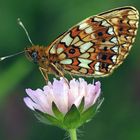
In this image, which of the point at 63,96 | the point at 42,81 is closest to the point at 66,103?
the point at 63,96

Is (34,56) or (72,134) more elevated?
(34,56)

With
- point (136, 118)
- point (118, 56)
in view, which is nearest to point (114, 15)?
point (118, 56)

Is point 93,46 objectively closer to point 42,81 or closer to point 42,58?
point 42,58

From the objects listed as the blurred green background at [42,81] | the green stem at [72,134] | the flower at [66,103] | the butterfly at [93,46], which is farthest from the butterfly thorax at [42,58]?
the blurred green background at [42,81]

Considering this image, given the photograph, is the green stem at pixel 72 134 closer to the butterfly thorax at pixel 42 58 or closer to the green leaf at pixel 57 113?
the green leaf at pixel 57 113

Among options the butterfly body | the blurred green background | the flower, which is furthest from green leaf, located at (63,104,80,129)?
the blurred green background

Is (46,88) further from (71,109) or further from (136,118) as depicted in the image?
(136,118)
